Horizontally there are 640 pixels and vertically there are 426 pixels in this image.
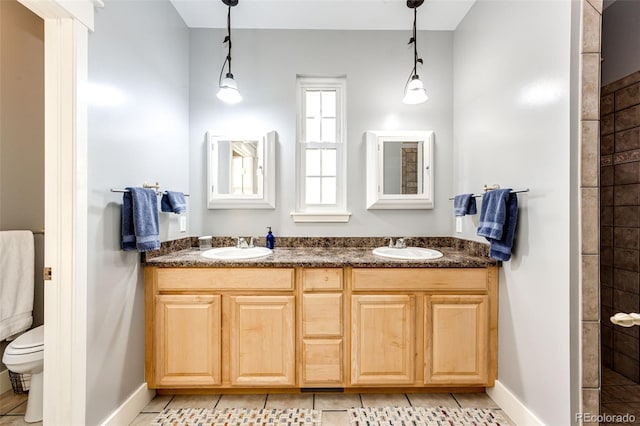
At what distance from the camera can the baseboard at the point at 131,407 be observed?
1.57 m

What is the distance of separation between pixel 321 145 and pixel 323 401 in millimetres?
1820

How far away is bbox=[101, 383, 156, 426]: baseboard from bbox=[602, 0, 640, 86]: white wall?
10.4 ft

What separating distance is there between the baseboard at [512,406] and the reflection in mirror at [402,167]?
1.40 m

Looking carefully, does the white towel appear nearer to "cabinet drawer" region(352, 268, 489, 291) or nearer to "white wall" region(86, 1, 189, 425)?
"white wall" region(86, 1, 189, 425)

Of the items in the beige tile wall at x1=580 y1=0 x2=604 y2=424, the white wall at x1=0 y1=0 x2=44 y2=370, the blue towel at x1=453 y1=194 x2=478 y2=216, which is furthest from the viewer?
the blue towel at x1=453 y1=194 x2=478 y2=216

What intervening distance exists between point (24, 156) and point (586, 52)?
321 centimetres

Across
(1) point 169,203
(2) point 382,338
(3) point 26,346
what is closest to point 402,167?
(2) point 382,338

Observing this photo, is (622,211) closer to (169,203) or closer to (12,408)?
(169,203)

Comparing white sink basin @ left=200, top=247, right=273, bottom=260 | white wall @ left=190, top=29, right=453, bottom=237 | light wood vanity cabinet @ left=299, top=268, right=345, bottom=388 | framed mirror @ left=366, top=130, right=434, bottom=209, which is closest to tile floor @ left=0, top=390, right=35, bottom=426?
white sink basin @ left=200, top=247, right=273, bottom=260

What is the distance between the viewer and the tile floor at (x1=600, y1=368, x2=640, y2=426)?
1445mm

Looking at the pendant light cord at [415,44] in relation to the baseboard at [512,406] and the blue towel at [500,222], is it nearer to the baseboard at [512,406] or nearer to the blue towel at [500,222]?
the blue towel at [500,222]

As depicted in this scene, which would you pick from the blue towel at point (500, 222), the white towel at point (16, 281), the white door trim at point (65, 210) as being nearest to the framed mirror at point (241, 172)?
the white door trim at point (65, 210)

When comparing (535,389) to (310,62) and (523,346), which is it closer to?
(523,346)

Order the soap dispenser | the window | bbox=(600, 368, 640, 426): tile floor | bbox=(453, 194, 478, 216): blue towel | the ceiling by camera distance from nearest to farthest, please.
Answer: bbox=(600, 368, 640, 426): tile floor, bbox=(453, 194, 478, 216): blue towel, the ceiling, the soap dispenser, the window
